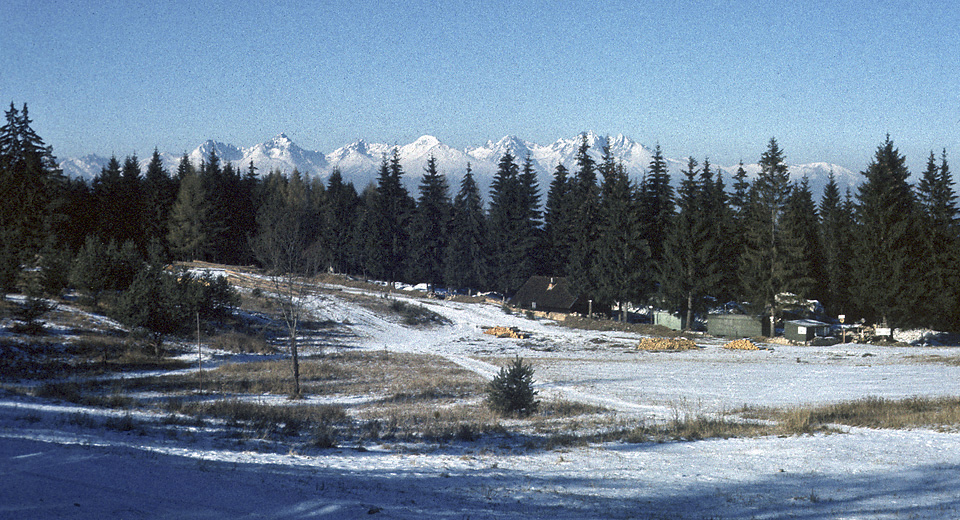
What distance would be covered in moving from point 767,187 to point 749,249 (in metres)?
5.70

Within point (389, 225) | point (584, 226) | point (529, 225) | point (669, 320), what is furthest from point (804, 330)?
point (389, 225)

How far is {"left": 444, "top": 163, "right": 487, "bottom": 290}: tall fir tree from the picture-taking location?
75312 millimetres

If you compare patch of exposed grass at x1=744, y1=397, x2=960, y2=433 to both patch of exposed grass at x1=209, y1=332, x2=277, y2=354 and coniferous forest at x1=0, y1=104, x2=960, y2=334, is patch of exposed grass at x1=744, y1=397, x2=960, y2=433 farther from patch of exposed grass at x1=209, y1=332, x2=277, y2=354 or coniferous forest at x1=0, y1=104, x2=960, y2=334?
patch of exposed grass at x1=209, y1=332, x2=277, y2=354

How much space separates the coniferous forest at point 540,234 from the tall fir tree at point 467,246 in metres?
0.24

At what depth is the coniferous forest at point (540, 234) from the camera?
42.4 meters

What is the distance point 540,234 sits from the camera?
7506cm

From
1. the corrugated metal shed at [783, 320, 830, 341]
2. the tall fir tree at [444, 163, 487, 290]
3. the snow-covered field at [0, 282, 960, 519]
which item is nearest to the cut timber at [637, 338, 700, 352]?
Result: the corrugated metal shed at [783, 320, 830, 341]

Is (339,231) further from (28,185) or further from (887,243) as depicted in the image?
(887,243)

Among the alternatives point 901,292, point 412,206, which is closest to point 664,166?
point 901,292

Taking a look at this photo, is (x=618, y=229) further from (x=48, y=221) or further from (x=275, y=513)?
(x=275, y=513)

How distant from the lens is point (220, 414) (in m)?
16.8

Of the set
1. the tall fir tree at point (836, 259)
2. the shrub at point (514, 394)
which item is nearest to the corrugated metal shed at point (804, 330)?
the tall fir tree at point (836, 259)

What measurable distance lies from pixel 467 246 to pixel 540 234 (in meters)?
9.08

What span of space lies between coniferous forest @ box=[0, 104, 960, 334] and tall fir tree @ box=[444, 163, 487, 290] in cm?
24
